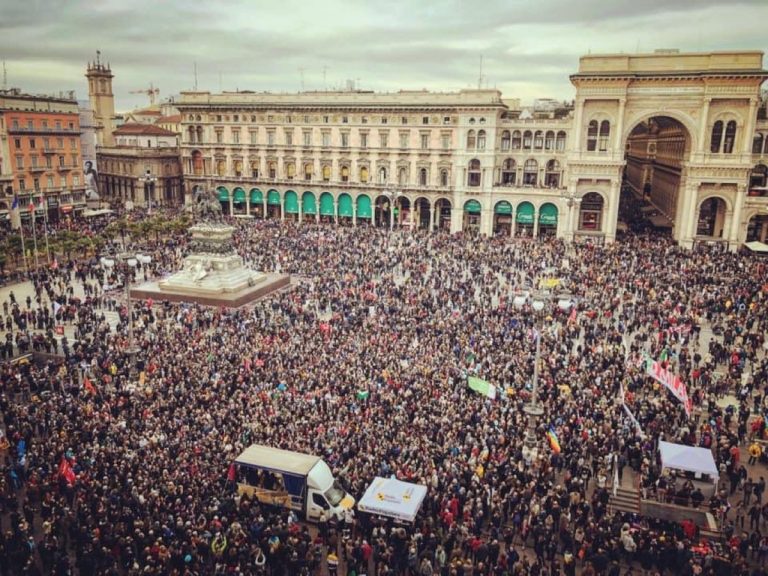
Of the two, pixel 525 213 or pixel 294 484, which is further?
pixel 525 213

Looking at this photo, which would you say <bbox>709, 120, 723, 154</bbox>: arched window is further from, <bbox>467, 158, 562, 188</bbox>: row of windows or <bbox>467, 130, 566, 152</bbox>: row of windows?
<bbox>467, 158, 562, 188</bbox>: row of windows

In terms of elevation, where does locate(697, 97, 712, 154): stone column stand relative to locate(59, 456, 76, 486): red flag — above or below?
above

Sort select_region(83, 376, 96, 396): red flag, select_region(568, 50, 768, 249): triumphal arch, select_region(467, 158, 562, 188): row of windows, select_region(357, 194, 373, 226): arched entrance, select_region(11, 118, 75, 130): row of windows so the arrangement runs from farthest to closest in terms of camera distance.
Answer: select_region(357, 194, 373, 226): arched entrance, select_region(467, 158, 562, 188): row of windows, select_region(11, 118, 75, 130): row of windows, select_region(568, 50, 768, 249): triumphal arch, select_region(83, 376, 96, 396): red flag

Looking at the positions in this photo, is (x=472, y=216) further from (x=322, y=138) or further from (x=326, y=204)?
(x=322, y=138)

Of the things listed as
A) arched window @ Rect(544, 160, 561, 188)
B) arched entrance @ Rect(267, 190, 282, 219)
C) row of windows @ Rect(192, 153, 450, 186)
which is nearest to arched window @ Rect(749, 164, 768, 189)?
arched window @ Rect(544, 160, 561, 188)

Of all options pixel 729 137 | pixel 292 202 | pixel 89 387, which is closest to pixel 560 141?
pixel 729 137

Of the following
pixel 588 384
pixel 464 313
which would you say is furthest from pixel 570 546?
pixel 464 313

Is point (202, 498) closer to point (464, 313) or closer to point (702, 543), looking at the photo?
point (702, 543)
